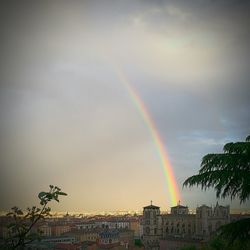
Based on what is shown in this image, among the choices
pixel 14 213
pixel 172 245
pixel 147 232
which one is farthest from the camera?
pixel 147 232

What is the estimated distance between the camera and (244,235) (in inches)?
230

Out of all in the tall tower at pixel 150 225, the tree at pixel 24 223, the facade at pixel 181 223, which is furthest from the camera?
the facade at pixel 181 223

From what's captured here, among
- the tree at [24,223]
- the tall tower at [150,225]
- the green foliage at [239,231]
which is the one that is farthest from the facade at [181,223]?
the tree at [24,223]

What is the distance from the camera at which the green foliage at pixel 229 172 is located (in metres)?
5.58

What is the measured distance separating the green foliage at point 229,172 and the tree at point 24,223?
9.44ft

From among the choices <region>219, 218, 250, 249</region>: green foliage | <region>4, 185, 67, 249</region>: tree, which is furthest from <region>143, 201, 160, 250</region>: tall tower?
<region>4, 185, 67, 249</region>: tree

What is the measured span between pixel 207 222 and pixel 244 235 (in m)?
74.1

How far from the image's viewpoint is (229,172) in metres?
5.59

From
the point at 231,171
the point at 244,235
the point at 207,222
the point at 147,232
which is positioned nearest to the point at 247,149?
the point at 231,171

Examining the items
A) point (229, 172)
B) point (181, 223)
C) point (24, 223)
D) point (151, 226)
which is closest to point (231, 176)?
point (229, 172)

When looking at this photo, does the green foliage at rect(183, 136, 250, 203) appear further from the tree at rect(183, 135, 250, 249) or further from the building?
the building

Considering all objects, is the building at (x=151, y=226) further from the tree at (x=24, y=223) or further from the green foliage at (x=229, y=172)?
the tree at (x=24, y=223)

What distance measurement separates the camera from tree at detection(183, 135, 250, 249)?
559 centimetres

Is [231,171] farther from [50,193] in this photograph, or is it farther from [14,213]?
[14,213]
